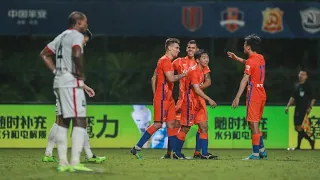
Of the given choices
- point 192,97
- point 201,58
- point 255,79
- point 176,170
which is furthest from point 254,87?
point 176,170

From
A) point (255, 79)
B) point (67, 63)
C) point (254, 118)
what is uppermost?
point (67, 63)

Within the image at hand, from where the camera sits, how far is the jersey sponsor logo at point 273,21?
2798 centimetres

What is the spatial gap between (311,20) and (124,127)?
26.8 ft

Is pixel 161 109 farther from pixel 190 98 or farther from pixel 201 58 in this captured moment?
pixel 201 58

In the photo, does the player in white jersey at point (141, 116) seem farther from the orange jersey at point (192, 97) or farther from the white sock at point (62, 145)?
the white sock at point (62, 145)

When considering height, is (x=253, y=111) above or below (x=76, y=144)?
above

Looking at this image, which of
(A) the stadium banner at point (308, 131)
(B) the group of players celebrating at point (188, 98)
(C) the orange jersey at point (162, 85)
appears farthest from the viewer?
(A) the stadium banner at point (308, 131)

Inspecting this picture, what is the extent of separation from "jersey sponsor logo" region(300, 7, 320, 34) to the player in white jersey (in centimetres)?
742

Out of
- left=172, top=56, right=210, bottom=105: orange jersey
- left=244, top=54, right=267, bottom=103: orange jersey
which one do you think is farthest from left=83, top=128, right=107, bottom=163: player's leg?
left=244, top=54, right=267, bottom=103: orange jersey

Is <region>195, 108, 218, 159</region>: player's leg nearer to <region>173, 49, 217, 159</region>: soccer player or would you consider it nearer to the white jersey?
<region>173, 49, 217, 159</region>: soccer player

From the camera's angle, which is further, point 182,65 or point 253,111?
point 182,65

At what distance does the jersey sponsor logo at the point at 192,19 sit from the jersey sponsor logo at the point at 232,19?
696mm

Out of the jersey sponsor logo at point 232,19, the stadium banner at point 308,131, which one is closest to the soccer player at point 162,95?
the stadium banner at point 308,131

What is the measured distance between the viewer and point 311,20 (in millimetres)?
28125
